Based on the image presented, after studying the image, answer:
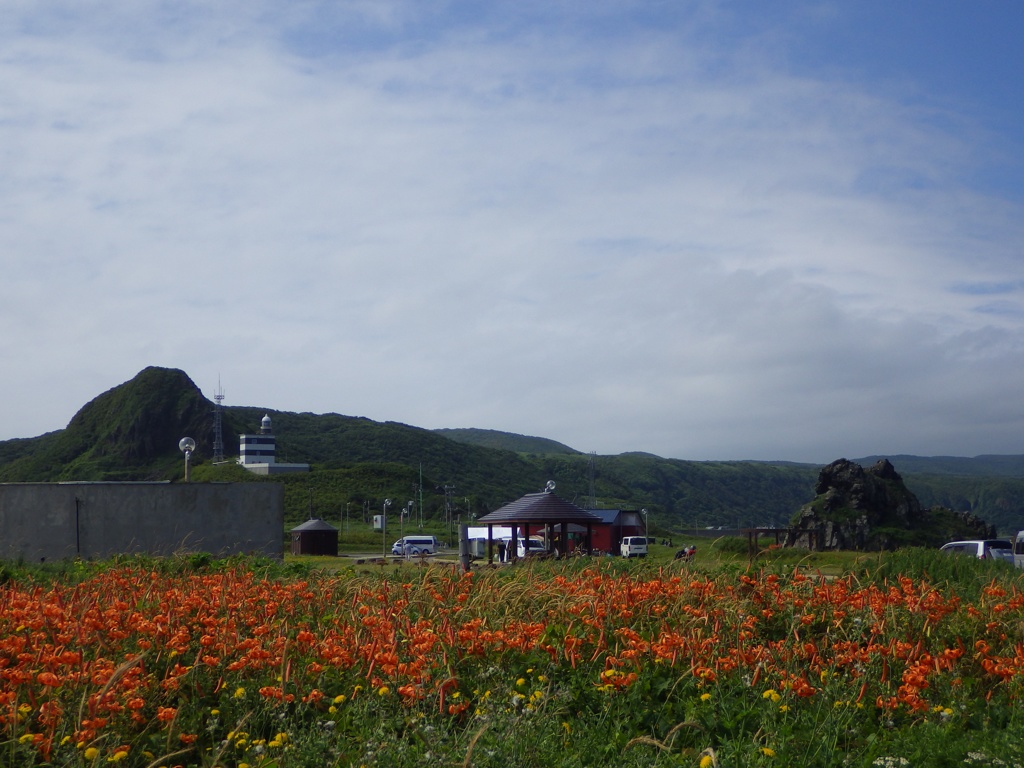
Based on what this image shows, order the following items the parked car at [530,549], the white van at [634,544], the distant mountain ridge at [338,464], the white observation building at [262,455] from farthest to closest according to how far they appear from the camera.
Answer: the white observation building at [262,455] → the distant mountain ridge at [338,464] → the white van at [634,544] → the parked car at [530,549]

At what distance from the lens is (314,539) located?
43938mm

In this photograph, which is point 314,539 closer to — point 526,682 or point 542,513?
point 542,513

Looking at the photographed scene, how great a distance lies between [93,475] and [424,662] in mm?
118100

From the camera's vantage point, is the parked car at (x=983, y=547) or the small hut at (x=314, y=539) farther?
the small hut at (x=314, y=539)

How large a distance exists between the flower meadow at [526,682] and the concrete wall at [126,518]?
1870cm

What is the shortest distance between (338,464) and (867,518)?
7584 cm

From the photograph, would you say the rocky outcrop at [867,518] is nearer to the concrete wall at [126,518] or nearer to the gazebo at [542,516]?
the gazebo at [542,516]

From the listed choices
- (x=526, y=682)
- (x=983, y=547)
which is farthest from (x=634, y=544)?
(x=526, y=682)

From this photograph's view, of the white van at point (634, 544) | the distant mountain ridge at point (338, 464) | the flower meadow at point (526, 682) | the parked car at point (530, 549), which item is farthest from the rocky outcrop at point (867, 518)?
the flower meadow at point (526, 682)

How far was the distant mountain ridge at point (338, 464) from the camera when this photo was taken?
102m

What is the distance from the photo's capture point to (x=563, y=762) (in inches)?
176

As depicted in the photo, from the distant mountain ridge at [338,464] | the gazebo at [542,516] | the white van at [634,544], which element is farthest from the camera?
the distant mountain ridge at [338,464]

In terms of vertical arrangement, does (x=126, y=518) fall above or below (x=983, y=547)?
above

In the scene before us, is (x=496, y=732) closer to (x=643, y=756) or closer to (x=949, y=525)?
(x=643, y=756)
